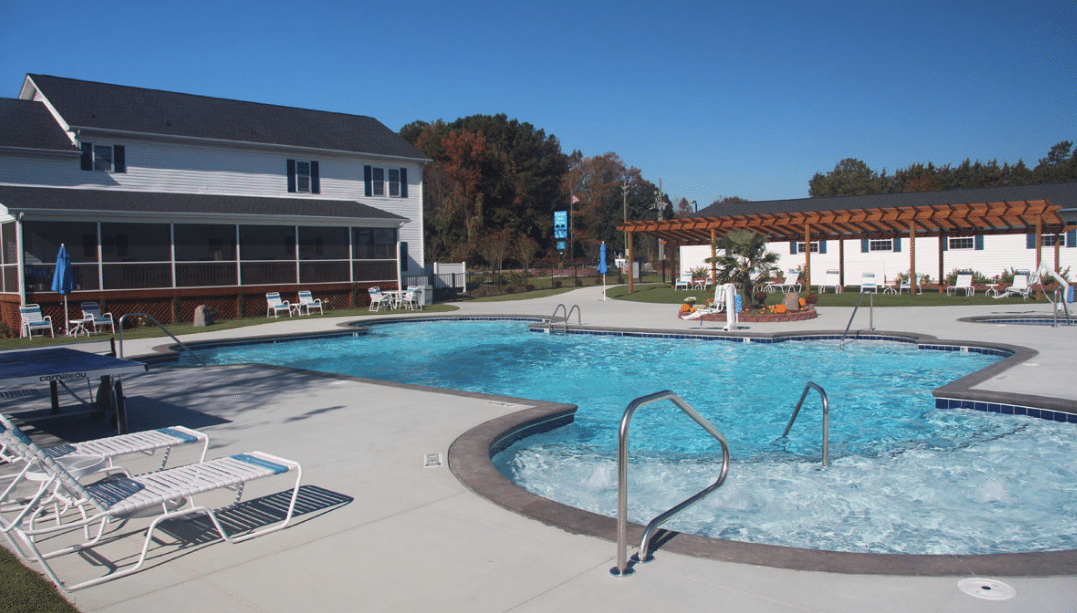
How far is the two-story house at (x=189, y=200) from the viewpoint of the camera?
22.0 m

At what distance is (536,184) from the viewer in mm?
65125

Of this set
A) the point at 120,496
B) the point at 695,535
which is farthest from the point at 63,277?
the point at 695,535

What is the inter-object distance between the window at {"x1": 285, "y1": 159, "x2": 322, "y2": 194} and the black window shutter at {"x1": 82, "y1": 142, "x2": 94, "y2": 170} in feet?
22.3

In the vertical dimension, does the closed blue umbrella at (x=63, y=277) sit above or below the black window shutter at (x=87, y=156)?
below

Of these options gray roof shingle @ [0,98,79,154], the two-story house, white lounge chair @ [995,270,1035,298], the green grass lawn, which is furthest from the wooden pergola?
the green grass lawn

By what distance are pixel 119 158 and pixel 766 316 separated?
869 inches

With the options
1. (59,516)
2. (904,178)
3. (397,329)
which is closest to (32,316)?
(397,329)

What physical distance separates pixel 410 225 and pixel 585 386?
21.6m

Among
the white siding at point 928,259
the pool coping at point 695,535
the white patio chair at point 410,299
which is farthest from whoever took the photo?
the white siding at point 928,259

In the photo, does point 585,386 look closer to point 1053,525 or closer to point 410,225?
point 1053,525

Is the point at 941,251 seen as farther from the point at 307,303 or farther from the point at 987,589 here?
the point at 987,589

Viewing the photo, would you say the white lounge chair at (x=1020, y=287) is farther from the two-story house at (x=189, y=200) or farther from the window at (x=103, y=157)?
the window at (x=103, y=157)

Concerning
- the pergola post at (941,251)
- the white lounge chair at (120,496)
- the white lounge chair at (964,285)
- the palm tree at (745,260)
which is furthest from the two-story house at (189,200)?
the pergola post at (941,251)

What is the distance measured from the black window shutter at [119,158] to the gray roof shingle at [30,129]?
4.05ft
